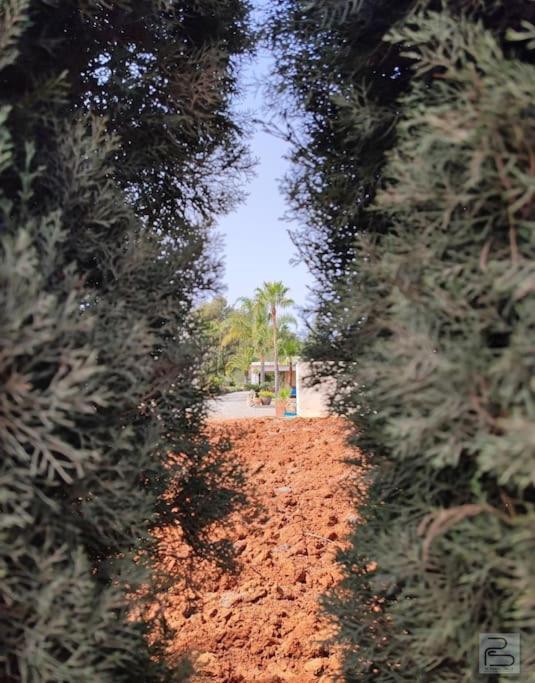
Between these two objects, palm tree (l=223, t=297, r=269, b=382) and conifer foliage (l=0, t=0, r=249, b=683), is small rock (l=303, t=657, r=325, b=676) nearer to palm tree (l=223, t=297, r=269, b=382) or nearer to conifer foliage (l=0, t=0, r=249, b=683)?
conifer foliage (l=0, t=0, r=249, b=683)

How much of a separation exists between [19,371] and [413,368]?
1285 mm

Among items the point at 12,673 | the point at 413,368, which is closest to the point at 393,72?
the point at 413,368

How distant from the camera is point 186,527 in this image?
356 cm

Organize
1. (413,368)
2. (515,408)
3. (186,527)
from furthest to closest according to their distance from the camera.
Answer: (186,527) → (413,368) → (515,408)

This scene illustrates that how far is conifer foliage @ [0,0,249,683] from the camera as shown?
→ 2.32 metres

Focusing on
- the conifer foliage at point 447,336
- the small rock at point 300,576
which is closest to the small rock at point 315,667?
the small rock at point 300,576

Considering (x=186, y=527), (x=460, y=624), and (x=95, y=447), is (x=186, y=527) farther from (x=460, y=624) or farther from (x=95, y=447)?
(x=460, y=624)

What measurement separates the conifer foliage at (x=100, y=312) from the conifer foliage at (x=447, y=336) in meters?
0.83

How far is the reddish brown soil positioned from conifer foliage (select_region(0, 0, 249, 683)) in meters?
0.67

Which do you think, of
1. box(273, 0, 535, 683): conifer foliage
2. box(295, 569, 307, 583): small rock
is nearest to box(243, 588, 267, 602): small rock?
box(295, 569, 307, 583): small rock
